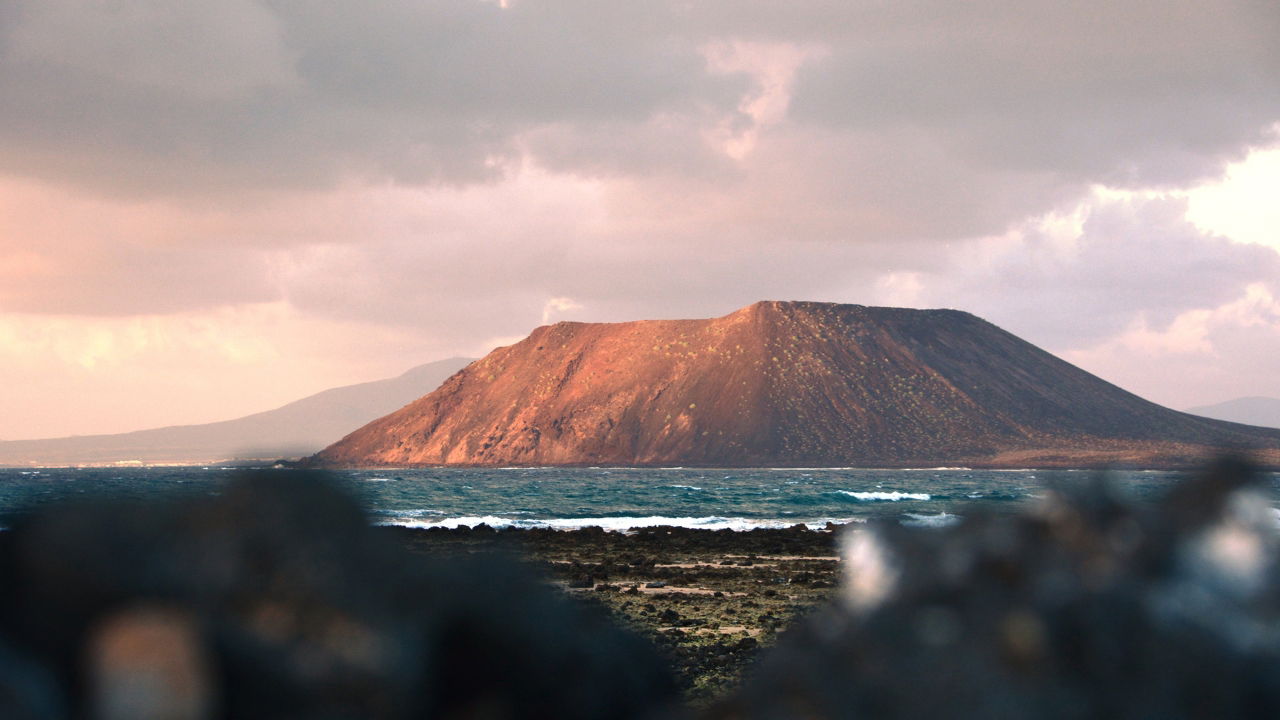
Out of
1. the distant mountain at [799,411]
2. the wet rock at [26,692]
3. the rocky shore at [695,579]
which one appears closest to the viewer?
the wet rock at [26,692]

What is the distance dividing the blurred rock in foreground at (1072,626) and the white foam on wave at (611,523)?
126 feet

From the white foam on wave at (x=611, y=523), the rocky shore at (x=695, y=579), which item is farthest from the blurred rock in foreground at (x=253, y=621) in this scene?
the white foam on wave at (x=611, y=523)

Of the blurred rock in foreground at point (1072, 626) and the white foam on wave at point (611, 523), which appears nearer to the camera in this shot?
the blurred rock in foreground at point (1072, 626)

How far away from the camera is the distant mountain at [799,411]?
557ft

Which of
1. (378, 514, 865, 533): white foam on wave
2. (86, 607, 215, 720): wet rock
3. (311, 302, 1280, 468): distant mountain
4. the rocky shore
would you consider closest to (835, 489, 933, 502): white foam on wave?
(378, 514, 865, 533): white foam on wave

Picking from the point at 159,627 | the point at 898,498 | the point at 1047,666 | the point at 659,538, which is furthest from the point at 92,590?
the point at 898,498

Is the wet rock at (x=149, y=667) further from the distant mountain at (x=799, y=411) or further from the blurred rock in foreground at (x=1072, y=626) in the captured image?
the distant mountain at (x=799, y=411)

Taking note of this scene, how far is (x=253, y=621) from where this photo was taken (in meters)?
1.56

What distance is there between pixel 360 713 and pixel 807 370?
18549 cm

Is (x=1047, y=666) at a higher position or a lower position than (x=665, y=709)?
higher

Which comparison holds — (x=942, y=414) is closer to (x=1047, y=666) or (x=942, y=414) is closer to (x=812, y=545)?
(x=812, y=545)

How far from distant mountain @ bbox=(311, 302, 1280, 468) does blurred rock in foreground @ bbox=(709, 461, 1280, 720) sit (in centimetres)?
16781

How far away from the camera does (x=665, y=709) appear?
194 centimetres

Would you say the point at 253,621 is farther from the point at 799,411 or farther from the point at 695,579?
the point at 799,411
